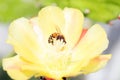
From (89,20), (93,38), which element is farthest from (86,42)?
(89,20)

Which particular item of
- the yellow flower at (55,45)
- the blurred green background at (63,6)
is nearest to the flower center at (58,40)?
the yellow flower at (55,45)

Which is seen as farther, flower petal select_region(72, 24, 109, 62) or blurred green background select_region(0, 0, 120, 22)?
blurred green background select_region(0, 0, 120, 22)

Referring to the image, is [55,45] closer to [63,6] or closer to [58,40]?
[58,40]

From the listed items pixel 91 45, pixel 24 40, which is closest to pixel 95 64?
pixel 91 45

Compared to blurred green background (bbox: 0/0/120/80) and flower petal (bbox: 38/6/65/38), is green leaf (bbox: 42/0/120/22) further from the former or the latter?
flower petal (bbox: 38/6/65/38)

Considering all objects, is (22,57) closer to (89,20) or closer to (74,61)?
(74,61)

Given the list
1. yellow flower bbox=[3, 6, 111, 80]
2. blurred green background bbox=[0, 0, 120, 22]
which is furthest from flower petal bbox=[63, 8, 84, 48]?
blurred green background bbox=[0, 0, 120, 22]
